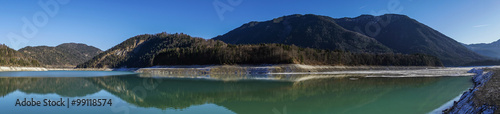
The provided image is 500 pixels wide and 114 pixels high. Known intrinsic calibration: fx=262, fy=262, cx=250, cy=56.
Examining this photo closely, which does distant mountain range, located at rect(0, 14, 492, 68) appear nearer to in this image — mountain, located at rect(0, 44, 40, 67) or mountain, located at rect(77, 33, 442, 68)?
mountain, located at rect(77, 33, 442, 68)

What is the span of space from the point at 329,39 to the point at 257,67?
12524cm

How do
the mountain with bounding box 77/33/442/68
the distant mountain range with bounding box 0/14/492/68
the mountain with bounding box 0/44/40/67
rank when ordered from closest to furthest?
the mountain with bounding box 77/33/442/68 → the distant mountain range with bounding box 0/14/492/68 → the mountain with bounding box 0/44/40/67

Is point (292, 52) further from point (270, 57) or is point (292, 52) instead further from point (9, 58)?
point (9, 58)

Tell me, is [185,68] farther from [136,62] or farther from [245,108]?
[136,62]

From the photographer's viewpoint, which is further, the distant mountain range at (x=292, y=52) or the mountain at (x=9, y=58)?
the mountain at (x=9, y=58)

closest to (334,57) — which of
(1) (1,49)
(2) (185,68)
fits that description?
(2) (185,68)

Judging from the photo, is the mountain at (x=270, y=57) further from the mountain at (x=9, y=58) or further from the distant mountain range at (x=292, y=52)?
the mountain at (x=9, y=58)

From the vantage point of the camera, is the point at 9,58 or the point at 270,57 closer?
the point at 270,57

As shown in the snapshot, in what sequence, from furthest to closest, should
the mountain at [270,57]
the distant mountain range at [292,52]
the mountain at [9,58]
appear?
the mountain at [9,58]
the distant mountain range at [292,52]
the mountain at [270,57]

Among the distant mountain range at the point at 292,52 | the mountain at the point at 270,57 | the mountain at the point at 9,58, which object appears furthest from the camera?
the mountain at the point at 9,58

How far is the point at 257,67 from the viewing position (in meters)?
61.4

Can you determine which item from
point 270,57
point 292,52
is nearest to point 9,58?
point 270,57

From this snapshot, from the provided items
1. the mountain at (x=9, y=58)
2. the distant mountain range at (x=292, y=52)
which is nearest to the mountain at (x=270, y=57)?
the distant mountain range at (x=292, y=52)

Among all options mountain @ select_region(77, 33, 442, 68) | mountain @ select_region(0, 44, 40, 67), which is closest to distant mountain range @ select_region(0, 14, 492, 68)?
mountain @ select_region(77, 33, 442, 68)
